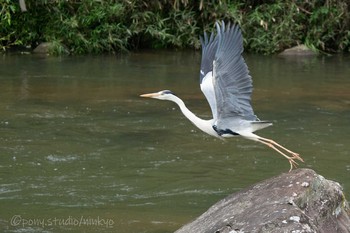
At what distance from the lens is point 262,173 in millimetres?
7730

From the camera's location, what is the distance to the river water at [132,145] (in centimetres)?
665

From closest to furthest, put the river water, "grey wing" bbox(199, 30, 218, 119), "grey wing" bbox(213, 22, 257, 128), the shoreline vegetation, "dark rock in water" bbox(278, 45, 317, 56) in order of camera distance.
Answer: "grey wing" bbox(213, 22, 257, 128) → "grey wing" bbox(199, 30, 218, 119) → the river water → the shoreline vegetation → "dark rock in water" bbox(278, 45, 317, 56)

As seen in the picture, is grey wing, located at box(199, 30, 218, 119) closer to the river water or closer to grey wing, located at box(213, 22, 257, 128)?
grey wing, located at box(213, 22, 257, 128)

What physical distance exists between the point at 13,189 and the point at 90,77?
541 centimetres

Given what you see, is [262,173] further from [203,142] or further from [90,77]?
[90,77]

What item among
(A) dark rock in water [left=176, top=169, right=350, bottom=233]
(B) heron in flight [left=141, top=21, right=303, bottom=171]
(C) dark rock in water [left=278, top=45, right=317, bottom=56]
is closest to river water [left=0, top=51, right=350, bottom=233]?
(B) heron in flight [left=141, top=21, right=303, bottom=171]

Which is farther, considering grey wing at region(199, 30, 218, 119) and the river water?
the river water

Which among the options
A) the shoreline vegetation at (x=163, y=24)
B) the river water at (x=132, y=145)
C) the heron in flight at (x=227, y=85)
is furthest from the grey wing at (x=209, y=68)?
the shoreline vegetation at (x=163, y=24)

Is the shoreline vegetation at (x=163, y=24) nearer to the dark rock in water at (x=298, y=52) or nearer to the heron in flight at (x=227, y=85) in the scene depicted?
the dark rock in water at (x=298, y=52)

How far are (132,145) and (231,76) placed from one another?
291cm

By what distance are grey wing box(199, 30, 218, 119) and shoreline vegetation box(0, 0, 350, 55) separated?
8442mm

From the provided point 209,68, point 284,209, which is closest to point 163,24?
point 209,68

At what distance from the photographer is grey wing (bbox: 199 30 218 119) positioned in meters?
6.00

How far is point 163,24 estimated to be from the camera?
15.1 metres
